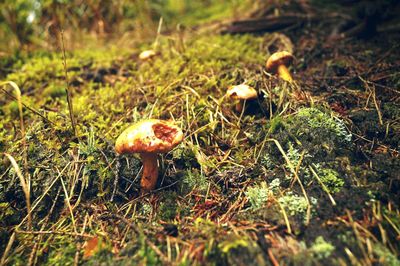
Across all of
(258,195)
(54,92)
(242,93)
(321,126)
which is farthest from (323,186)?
(54,92)

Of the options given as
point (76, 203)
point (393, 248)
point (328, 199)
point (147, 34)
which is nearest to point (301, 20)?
point (147, 34)

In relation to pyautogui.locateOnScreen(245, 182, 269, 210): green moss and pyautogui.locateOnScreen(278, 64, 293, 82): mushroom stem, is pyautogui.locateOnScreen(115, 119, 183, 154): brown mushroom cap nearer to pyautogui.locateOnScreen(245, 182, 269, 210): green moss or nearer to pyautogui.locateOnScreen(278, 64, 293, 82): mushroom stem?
pyautogui.locateOnScreen(245, 182, 269, 210): green moss

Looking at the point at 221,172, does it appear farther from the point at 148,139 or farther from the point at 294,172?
the point at 148,139

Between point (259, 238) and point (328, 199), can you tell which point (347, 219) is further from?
point (259, 238)

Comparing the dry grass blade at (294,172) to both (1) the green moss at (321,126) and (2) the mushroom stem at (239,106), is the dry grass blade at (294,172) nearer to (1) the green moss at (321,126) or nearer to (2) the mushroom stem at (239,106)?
(1) the green moss at (321,126)

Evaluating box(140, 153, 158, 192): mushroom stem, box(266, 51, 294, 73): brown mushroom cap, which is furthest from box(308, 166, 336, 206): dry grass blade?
box(266, 51, 294, 73): brown mushroom cap

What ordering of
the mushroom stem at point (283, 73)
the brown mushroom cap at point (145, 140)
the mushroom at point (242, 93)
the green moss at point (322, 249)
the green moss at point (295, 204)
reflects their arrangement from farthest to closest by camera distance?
the mushroom stem at point (283, 73) → the mushroom at point (242, 93) → the brown mushroom cap at point (145, 140) → the green moss at point (295, 204) → the green moss at point (322, 249)

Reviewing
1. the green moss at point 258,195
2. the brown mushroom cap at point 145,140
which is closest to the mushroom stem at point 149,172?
the brown mushroom cap at point 145,140
